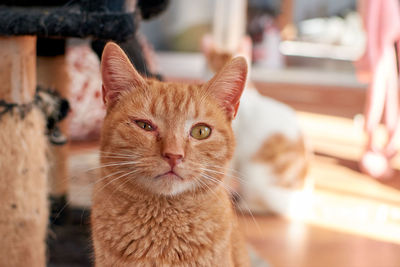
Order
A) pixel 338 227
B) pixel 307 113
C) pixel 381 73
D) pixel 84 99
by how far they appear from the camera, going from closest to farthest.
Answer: pixel 338 227 → pixel 381 73 → pixel 84 99 → pixel 307 113

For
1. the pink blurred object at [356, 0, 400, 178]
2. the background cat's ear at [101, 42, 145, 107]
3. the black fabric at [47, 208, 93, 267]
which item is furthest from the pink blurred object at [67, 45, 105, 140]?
the background cat's ear at [101, 42, 145, 107]

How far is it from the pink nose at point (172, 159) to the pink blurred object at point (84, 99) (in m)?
1.81

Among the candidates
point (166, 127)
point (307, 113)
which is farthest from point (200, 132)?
point (307, 113)

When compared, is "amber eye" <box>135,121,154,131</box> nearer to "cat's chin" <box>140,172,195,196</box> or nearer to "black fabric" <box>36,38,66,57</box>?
"cat's chin" <box>140,172,195,196</box>

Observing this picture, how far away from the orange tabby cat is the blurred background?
281mm

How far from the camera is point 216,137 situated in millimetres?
857

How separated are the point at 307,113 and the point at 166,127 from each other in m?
3.16

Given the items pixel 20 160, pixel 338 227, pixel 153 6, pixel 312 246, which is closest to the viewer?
pixel 20 160

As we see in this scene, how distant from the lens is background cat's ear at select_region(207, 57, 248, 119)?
0.87 meters

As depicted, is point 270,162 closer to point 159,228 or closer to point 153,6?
point 153,6

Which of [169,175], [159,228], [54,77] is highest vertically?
[54,77]

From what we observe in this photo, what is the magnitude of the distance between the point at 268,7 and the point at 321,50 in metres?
0.77

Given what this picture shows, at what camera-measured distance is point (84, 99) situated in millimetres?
2561

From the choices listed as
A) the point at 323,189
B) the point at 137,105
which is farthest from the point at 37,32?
the point at 323,189
